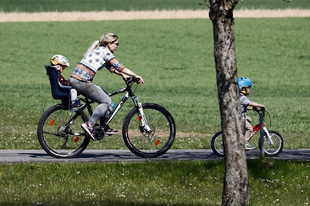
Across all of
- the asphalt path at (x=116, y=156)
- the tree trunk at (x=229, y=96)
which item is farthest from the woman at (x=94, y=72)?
the tree trunk at (x=229, y=96)

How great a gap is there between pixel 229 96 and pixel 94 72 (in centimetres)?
304

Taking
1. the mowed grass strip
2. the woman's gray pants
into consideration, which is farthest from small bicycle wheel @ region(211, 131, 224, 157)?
the woman's gray pants

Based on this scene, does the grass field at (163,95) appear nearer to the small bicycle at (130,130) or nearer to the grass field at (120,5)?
the grass field at (120,5)

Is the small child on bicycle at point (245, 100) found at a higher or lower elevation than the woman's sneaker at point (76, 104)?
lower

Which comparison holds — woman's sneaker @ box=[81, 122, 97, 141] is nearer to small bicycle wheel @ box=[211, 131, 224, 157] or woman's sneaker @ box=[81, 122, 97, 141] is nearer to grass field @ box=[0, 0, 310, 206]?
grass field @ box=[0, 0, 310, 206]

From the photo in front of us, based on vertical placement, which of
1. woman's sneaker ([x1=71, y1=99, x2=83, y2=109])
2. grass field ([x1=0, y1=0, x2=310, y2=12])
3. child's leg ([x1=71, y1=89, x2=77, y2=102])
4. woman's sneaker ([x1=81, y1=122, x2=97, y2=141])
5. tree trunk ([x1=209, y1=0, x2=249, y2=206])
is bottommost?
grass field ([x1=0, y1=0, x2=310, y2=12])

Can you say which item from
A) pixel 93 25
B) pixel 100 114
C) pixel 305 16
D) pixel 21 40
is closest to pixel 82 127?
pixel 100 114

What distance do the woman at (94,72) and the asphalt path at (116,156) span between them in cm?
74

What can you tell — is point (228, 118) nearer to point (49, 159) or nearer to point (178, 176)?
point (178, 176)

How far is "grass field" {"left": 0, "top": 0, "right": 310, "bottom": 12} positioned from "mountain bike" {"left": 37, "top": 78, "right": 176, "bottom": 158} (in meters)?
48.0

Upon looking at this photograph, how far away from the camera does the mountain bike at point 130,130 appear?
9.52m

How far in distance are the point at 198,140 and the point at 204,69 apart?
74.8 feet

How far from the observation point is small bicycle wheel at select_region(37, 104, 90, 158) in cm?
947

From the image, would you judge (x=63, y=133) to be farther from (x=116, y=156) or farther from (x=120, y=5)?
(x=120, y=5)
